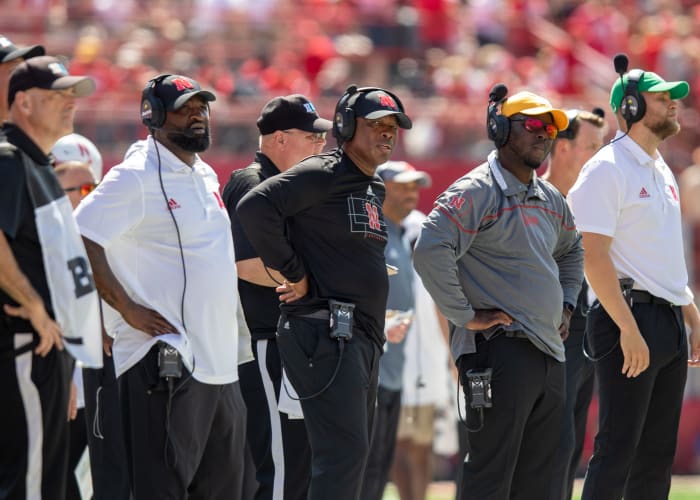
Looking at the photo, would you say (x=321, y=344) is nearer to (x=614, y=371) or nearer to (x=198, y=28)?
(x=614, y=371)

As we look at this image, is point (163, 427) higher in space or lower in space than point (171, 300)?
lower

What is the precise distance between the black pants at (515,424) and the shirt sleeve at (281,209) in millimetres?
953

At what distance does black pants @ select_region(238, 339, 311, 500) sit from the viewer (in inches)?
241

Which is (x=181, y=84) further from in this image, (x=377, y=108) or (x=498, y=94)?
(x=498, y=94)

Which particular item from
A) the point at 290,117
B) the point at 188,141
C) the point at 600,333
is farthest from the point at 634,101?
the point at 188,141

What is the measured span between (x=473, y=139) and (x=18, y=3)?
20.8 feet

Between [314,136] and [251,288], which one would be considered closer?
[251,288]

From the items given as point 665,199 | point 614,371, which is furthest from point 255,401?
point 665,199

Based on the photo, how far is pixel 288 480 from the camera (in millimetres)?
6121

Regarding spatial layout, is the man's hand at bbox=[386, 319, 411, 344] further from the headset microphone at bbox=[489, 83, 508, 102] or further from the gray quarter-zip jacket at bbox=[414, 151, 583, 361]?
the headset microphone at bbox=[489, 83, 508, 102]

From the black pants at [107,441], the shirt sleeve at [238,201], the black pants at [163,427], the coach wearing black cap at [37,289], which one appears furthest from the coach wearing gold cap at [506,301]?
the coach wearing black cap at [37,289]

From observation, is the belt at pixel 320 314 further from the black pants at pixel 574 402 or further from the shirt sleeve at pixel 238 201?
the black pants at pixel 574 402

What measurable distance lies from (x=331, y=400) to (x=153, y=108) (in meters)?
1.43

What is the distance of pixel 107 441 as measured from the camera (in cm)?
588
